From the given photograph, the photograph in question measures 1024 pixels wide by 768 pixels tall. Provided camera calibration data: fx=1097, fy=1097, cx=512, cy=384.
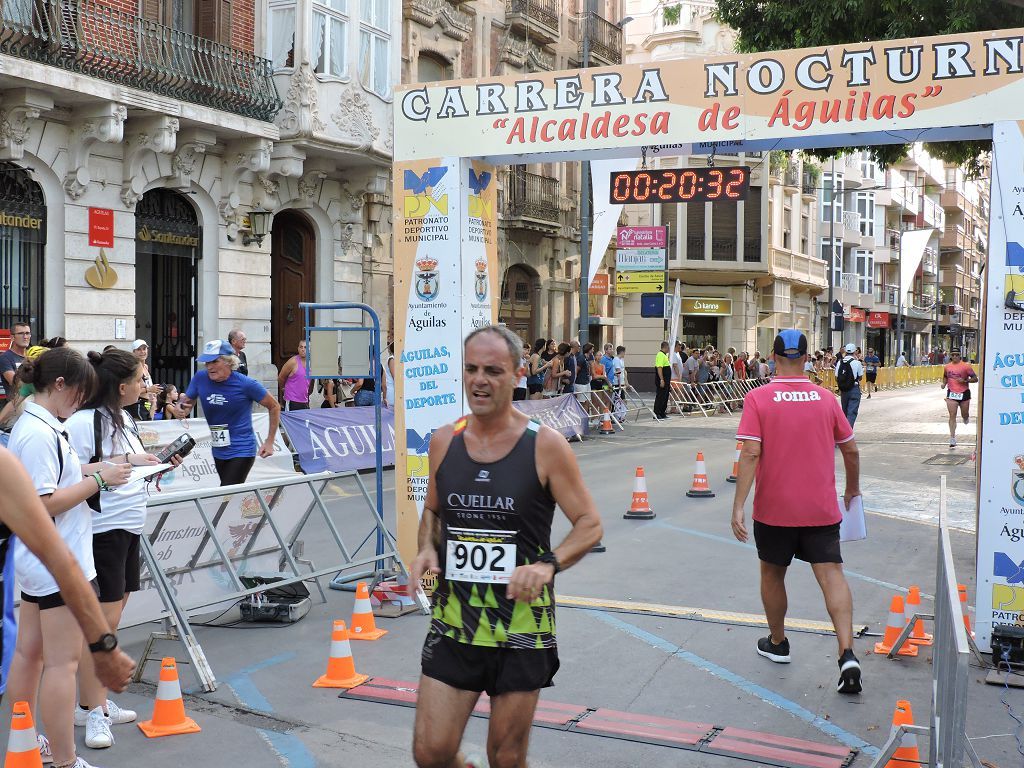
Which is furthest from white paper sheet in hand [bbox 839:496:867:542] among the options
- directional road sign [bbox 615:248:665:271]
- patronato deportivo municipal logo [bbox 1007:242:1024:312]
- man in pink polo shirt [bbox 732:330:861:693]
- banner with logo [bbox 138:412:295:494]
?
directional road sign [bbox 615:248:665:271]

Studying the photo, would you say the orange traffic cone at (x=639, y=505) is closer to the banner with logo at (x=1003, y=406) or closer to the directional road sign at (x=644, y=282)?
the banner with logo at (x=1003, y=406)

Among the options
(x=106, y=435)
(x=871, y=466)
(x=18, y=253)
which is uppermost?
(x=18, y=253)

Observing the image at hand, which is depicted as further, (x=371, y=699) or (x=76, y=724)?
(x=371, y=699)

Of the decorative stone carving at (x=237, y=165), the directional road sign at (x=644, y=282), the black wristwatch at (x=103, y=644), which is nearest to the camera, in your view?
the black wristwatch at (x=103, y=644)

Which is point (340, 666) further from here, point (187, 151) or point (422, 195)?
point (187, 151)

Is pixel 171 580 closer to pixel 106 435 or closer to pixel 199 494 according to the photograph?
pixel 199 494

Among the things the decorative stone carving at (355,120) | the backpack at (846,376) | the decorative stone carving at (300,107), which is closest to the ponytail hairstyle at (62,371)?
the decorative stone carving at (300,107)

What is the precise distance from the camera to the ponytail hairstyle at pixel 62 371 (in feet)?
14.6

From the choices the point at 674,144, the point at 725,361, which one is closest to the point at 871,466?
the point at 674,144

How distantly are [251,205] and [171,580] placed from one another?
13.9 meters

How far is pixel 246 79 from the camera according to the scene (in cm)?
1900

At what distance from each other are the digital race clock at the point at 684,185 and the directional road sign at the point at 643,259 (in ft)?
54.3

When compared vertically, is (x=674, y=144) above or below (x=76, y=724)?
above

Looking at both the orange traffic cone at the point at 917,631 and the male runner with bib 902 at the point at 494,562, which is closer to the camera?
the male runner with bib 902 at the point at 494,562
